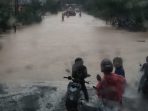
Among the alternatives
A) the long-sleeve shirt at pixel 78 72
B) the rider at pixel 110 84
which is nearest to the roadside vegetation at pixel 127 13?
the long-sleeve shirt at pixel 78 72

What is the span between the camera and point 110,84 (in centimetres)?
596

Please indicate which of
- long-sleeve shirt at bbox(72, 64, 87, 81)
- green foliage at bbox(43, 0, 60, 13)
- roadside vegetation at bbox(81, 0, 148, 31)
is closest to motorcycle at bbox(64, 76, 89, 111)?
long-sleeve shirt at bbox(72, 64, 87, 81)

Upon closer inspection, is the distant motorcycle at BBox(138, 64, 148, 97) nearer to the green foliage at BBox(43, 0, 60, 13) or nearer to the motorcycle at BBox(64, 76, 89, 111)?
the motorcycle at BBox(64, 76, 89, 111)

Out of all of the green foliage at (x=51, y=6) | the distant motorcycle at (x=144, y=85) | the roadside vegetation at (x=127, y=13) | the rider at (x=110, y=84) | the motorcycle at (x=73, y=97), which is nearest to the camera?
the rider at (x=110, y=84)

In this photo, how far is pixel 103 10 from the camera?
2269 inches

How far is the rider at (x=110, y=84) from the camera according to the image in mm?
5941

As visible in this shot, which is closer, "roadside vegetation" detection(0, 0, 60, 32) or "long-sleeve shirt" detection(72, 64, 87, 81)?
"long-sleeve shirt" detection(72, 64, 87, 81)

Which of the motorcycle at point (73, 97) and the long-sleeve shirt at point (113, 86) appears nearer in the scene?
the long-sleeve shirt at point (113, 86)

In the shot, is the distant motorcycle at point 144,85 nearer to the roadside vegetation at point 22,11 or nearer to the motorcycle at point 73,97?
the motorcycle at point 73,97

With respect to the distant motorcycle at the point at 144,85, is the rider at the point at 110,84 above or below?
above

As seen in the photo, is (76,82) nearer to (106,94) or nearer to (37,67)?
(106,94)

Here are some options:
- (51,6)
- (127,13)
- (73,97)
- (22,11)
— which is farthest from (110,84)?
(51,6)

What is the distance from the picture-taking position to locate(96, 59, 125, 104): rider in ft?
19.5

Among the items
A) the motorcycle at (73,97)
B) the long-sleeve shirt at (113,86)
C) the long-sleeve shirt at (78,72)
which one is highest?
the long-sleeve shirt at (113,86)
